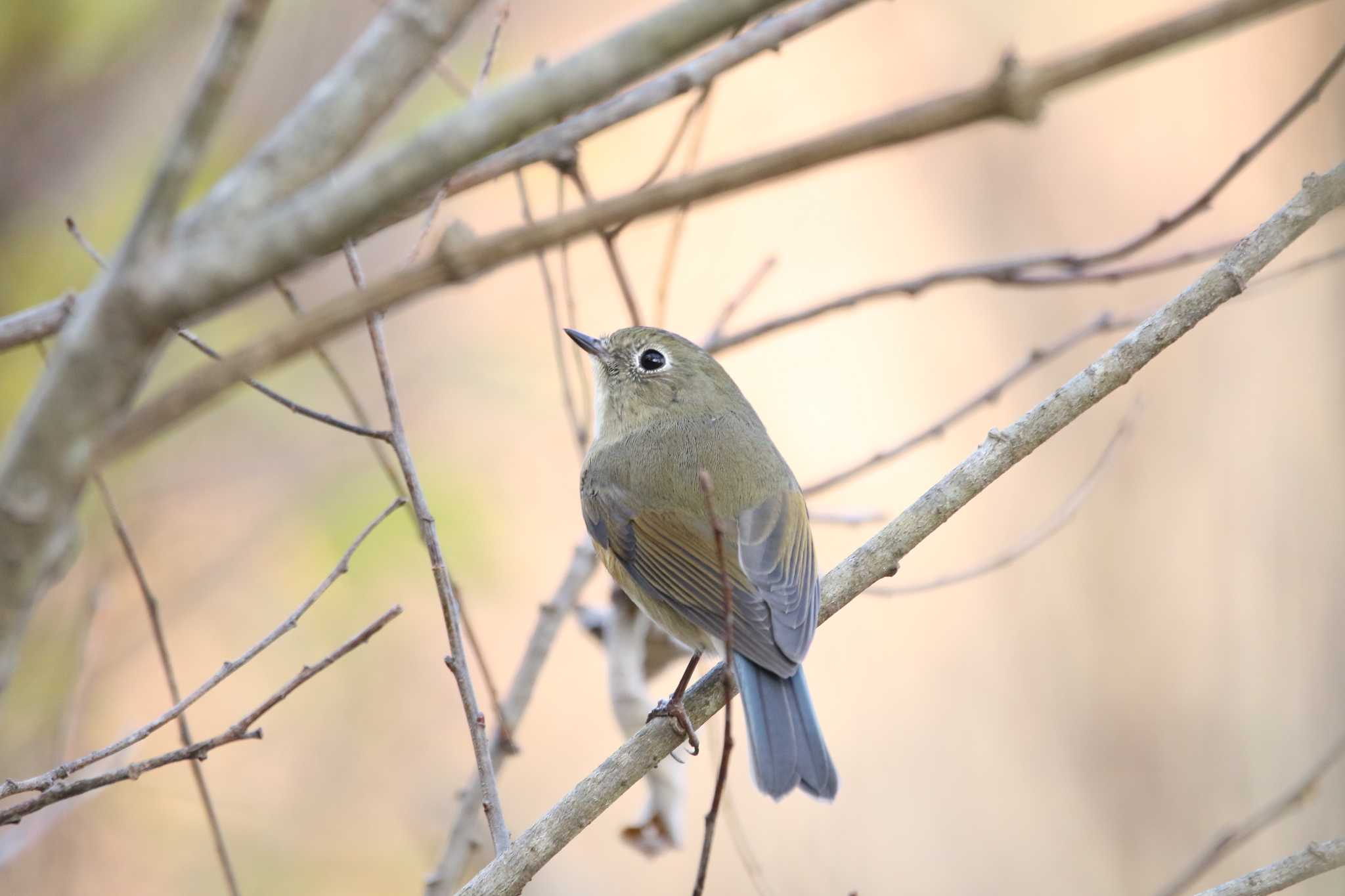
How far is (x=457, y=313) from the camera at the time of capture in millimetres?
5367

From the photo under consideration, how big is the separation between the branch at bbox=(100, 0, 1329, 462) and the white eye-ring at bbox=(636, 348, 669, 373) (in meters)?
2.45

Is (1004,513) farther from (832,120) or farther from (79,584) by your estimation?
(79,584)

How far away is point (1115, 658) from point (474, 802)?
332 centimetres

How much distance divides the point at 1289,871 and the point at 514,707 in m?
1.56

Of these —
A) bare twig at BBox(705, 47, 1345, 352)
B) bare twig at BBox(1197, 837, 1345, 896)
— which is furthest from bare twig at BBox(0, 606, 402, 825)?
bare twig at BBox(705, 47, 1345, 352)

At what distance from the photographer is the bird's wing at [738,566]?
2.50m

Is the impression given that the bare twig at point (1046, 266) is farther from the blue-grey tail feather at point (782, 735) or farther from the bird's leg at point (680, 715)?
the bird's leg at point (680, 715)

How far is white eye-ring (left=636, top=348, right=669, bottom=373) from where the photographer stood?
3.41 m

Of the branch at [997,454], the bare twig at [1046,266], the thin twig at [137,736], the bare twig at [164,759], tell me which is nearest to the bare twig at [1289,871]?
the branch at [997,454]

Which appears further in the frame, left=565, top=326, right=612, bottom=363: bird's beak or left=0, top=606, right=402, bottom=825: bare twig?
left=565, top=326, right=612, bottom=363: bird's beak

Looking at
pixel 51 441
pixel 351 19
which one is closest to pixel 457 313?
pixel 351 19

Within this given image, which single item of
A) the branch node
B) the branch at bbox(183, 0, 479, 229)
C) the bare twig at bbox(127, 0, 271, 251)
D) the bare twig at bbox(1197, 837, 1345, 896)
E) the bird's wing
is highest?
the bird's wing

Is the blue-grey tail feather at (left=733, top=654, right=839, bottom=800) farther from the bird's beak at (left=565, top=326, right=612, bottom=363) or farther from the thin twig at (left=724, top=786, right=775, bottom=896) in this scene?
the bird's beak at (left=565, top=326, right=612, bottom=363)

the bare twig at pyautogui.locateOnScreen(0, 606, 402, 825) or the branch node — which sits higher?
the bare twig at pyautogui.locateOnScreen(0, 606, 402, 825)
